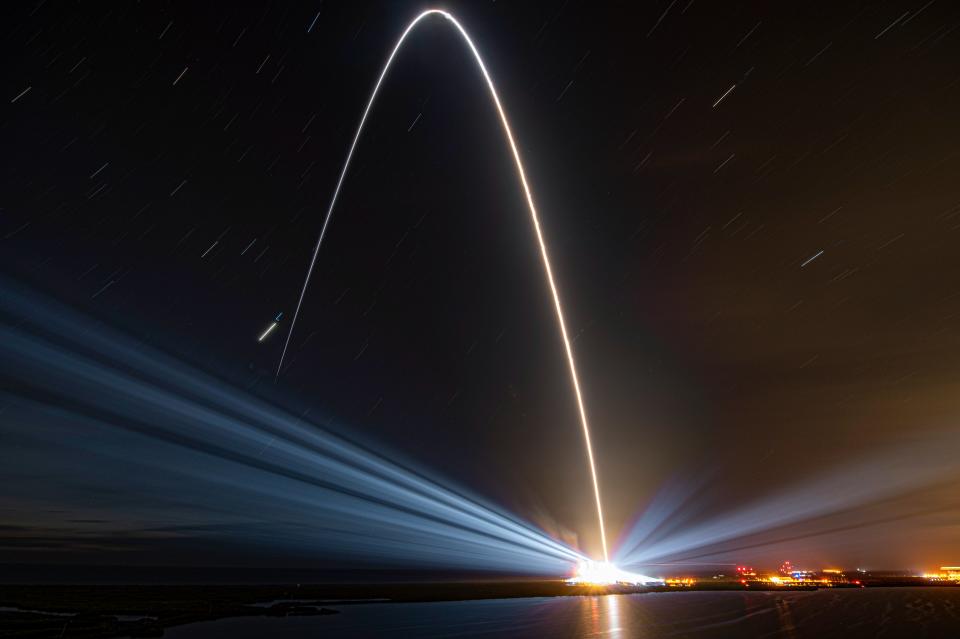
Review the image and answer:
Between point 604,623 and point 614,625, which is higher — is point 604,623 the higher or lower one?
the higher one

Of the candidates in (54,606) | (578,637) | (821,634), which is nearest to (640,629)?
(578,637)

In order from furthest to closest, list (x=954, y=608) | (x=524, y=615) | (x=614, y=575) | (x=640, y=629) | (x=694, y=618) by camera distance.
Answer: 1. (x=614, y=575)
2. (x=954, y=608)
3. (x=524, y=615)
4. (x=694, y=618)
5. (x=640, y=629)

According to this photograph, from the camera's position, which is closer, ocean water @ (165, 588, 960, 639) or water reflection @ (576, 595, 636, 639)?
water reflection @ (576, 595, 636, 639)

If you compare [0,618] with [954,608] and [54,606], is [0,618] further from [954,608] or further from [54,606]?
[954,608]

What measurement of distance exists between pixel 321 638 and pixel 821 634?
28652 mm

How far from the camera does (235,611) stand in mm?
56719

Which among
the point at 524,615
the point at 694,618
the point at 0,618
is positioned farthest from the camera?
the point at 524,615

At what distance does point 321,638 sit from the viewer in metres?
36.0

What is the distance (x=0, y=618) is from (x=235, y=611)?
18.3 meters

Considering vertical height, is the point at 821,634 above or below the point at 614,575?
below

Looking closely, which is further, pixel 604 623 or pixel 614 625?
pixel 604 623

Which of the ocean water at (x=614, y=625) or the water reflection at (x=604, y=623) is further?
the ocean water at (x=614, y=625)

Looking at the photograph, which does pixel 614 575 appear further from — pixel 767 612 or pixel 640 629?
pixel 640 629

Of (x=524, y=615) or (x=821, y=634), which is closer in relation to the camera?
(x=821, y=634)
